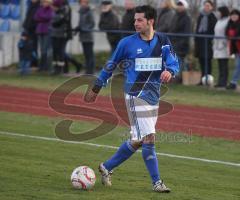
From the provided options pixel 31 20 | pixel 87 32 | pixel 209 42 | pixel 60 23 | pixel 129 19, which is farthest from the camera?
pixel 31 20

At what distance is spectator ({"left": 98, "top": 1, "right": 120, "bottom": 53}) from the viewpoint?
72.9 ft

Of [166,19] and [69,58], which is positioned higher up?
[166,19]

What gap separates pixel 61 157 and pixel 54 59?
12717mm

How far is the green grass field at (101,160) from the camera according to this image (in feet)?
28.8

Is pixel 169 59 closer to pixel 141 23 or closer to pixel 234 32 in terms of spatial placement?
pixel 141 23

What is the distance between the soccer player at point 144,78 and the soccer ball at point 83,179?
0.27 meters

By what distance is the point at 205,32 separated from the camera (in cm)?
2062

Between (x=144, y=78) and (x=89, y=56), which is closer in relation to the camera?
(x=144, y=78)

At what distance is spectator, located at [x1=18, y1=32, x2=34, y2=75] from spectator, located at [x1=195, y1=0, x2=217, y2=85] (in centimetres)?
566

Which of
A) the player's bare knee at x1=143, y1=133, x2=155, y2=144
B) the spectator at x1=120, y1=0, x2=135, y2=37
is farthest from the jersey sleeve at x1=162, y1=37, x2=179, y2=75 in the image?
the spectator at x1=120, y1=0, x2=135, y2=37

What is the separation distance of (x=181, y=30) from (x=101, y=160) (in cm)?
1025

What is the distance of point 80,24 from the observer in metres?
23.0

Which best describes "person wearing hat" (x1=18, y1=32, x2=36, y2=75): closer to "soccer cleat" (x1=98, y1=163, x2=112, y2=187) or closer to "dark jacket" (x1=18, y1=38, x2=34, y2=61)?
"dark jacket" (x1=18, y1=38, x2=34, y2=61)

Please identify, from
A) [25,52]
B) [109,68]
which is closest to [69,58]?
[25,52]
